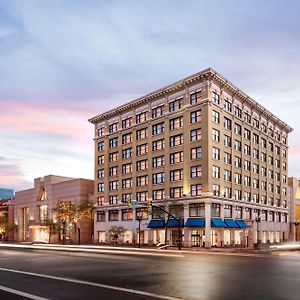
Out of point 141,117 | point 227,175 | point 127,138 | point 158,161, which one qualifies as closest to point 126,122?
point 127,138

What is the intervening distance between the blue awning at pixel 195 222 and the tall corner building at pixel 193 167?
19 centimetres

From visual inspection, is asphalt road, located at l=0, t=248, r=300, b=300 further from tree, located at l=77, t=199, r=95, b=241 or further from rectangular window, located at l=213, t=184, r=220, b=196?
tree, located at l=77, t=199, r=95, b=241

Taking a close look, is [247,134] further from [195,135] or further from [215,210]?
[215,210]

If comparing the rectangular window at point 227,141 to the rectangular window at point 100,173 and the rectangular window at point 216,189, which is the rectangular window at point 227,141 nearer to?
the rectangular window at point 216,189

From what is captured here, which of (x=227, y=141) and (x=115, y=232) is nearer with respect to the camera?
(x=227, y=141)

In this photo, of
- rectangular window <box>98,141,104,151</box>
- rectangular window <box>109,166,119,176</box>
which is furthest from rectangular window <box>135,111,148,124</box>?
rectangular window <box>98,141,104,151</box>

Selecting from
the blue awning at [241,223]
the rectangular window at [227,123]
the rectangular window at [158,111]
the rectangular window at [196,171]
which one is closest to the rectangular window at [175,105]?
the rectangular window at [158,111]

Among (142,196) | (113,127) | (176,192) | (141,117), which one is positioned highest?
(141,117)

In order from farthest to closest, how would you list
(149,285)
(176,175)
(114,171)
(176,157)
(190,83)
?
(114,171)
(176,157)
(176,175)
(190,83)
(149,285)

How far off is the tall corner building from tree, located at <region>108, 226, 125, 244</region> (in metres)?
0.95

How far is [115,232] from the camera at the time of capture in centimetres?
8544

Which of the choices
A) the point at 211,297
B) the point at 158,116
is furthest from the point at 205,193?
the point at 211,297

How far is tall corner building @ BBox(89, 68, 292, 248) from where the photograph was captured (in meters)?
73.4

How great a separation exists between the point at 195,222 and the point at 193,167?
9422mm
